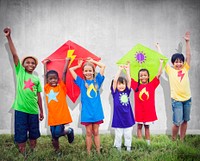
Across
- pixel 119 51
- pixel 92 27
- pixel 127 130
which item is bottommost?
pixel 127 130

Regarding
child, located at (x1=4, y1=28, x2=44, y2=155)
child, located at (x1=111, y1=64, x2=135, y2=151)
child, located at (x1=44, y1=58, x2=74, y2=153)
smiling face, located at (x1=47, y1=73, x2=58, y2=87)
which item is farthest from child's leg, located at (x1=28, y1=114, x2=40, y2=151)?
child, located at (x1=111, y1=64, x2=135, y2=151)

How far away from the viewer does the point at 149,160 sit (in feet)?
13.5

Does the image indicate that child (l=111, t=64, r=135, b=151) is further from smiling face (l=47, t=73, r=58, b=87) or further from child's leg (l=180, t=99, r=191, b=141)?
child's leg (l=180, t=99, r=191, b=141)

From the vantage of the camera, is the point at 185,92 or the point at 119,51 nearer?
the point at 185,92

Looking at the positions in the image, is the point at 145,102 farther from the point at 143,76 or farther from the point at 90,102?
the point at 90,102

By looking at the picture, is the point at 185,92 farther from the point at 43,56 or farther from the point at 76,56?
the point at 43,56

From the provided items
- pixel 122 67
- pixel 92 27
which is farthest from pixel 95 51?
pixel 122 67

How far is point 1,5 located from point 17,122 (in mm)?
2449

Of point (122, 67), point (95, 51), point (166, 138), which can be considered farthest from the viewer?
point (95, 51)

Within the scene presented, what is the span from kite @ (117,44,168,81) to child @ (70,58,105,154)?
752mm

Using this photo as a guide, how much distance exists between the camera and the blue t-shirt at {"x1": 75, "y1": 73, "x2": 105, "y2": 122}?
445 centimetres

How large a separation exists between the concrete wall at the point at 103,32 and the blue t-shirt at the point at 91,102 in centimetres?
113

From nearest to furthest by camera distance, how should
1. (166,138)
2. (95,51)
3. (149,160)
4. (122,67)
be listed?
1. (149,160)
2. (122,67)
3. (166,138)
4. (95,51)

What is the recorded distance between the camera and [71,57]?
5.02 metres
